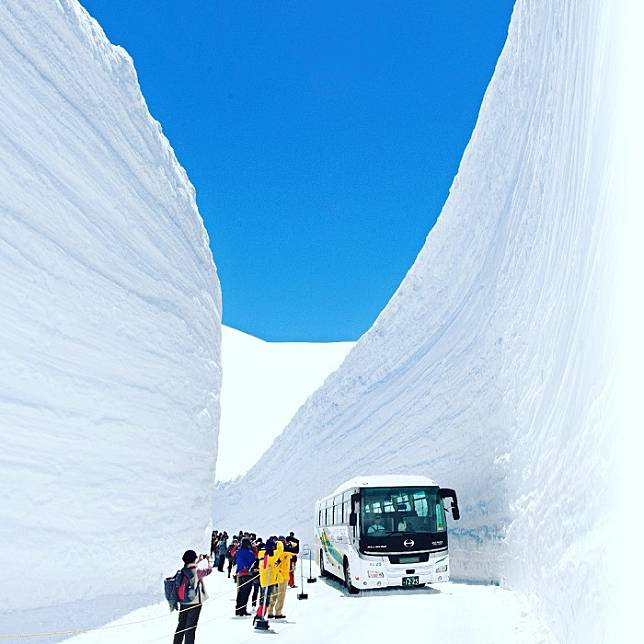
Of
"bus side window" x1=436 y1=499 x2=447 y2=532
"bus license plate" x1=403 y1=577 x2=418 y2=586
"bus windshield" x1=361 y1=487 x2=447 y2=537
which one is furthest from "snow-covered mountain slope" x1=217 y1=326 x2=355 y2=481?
"bus license plate" x1=403 y1=577 x2=418 y2=586

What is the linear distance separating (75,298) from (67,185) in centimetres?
→ 194

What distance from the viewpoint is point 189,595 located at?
22.6 feet

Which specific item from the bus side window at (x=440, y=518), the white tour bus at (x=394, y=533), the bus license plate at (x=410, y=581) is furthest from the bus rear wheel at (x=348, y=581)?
the bus side window at (x=440, y=518)

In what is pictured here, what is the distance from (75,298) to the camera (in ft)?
34.2

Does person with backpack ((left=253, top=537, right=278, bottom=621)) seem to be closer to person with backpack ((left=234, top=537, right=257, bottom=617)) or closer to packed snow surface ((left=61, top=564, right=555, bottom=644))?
packed snow surface ((left=61, top=564, right=555, bottom=644))

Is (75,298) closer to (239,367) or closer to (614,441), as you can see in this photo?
(614,441)

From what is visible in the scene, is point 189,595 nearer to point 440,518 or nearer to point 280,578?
point 280,578

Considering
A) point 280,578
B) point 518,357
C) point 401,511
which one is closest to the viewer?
point 280,578

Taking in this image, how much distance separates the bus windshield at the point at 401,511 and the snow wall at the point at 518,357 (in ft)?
4.90

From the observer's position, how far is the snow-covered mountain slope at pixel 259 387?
159 feet

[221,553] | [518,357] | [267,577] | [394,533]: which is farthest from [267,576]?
[221,553]

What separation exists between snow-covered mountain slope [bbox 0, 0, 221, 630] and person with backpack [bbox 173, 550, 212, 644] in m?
1.99

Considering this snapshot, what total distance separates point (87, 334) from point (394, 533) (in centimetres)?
647

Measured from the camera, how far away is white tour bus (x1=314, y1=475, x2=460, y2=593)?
40.9 ft
